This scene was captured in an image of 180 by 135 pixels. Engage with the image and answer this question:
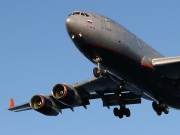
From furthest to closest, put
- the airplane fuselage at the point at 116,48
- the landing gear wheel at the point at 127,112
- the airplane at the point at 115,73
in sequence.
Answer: the landing gear wheel at the point at 127,112, the airplane at the point at 115,73, the airplane fuselage at the point at 116,48

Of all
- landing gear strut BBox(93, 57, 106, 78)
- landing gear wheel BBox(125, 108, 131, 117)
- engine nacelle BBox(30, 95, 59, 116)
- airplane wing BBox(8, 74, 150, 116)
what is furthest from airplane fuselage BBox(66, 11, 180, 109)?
engine nacelle BBox(30, 95, 59, 116)

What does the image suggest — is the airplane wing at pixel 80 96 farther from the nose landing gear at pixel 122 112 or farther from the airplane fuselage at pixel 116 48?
the airplane fuselage at pixel 116 48

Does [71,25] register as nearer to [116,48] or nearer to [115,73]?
[116,48]

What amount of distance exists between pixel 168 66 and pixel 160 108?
21.2 ft

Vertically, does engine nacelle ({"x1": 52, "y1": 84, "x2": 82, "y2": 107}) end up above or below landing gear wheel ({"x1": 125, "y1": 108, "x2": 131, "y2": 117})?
above

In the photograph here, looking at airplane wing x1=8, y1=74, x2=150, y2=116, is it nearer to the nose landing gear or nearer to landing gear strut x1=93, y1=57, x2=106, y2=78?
the nose landing gear

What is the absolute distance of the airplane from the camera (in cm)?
3609

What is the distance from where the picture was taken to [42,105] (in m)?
46.1

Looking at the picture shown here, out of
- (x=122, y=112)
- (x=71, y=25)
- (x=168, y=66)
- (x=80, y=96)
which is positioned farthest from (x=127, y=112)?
(x=71, y=25)

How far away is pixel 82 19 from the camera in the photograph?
36000 millimetres

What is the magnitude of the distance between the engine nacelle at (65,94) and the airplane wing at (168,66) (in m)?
9.39

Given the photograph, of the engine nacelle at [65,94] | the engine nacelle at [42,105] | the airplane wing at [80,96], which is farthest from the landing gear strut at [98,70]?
the engine nacelle at [42,105]

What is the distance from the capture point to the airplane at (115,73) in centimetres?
3609

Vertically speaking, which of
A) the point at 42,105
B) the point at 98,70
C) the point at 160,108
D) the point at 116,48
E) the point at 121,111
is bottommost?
the point at 160,108
